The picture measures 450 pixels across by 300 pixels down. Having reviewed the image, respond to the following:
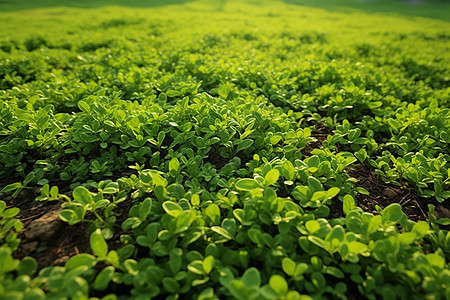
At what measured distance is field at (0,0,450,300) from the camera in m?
1.32

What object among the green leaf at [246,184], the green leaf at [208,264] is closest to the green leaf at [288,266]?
the green leaf at [208,264]

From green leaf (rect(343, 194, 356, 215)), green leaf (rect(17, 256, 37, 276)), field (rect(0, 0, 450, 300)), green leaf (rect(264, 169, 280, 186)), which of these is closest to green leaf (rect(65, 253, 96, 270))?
field (rect(0, 0, 450, 300))

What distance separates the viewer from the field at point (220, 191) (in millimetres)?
1317

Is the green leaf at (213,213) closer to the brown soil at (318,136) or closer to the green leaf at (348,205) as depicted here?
the green leaf at (348,205)

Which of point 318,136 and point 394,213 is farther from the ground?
point 394,213

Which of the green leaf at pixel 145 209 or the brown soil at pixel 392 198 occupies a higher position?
the green leaf at pixel 145 209

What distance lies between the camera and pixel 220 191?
179 cm

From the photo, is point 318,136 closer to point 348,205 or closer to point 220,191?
point 348,205

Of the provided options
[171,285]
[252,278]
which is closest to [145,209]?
[171,285]

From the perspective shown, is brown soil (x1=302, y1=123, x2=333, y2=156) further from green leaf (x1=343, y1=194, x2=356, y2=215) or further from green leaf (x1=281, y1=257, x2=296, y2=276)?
green leaf (x1=281, y1=257, x2=296, y2=276)

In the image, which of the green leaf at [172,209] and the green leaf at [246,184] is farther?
the green leaf at [246,184]

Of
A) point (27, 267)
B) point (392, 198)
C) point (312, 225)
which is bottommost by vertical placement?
point (392, 198)

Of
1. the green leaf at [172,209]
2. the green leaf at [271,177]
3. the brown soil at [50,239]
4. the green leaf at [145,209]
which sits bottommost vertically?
the brown soil at [50,239]

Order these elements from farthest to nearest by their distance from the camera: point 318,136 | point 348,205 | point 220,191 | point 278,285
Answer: point 318,136, point 220,191, point 348,205, point 278,285
